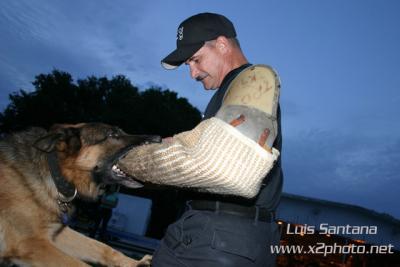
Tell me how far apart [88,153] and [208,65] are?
257 cm

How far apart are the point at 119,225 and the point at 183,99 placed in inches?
558

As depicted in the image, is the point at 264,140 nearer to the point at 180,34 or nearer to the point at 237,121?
the point at 237,121

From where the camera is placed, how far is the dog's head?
4.40 meters

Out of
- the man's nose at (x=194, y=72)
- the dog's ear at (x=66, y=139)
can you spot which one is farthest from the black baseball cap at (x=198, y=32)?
the dog's ear at (x=66, y=139)

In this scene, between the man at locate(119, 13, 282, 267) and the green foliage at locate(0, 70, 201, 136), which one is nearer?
the man at locate(119, 13, 282, 267)

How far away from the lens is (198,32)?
2.39 meters

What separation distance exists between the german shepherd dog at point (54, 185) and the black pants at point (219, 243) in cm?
113

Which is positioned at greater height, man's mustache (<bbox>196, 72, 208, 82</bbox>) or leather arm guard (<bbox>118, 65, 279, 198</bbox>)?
man's mustache (<bbox>196, 72, 208, 82</bbox>)

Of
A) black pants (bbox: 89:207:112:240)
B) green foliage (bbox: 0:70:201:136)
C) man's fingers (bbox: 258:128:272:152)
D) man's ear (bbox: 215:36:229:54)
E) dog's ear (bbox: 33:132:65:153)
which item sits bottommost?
man's fingers (bbox: 258:128:272:152)

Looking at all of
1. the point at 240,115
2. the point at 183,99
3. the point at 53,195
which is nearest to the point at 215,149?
the point at 240,115

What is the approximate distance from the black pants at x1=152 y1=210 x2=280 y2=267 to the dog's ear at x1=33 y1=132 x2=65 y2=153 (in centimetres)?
219

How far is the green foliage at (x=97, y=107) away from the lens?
31.6m

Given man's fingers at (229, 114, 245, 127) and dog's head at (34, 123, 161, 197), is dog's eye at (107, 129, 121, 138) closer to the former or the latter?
dog's head at (34, 123, 161, 197)

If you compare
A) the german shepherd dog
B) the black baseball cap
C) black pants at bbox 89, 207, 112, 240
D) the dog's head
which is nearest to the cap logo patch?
the black baseball cap
